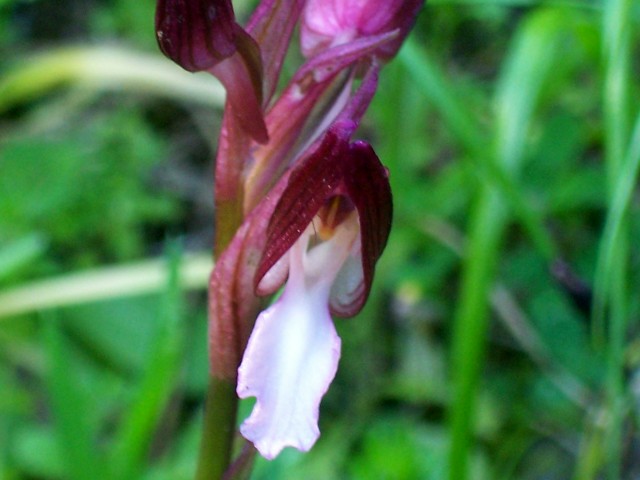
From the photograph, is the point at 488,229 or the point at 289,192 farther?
the point at 488,229

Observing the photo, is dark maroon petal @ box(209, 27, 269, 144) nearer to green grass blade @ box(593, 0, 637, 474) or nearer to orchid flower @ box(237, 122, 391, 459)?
orchid flower @ box(237, 122, 391, 459)

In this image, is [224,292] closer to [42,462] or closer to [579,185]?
[42,462]

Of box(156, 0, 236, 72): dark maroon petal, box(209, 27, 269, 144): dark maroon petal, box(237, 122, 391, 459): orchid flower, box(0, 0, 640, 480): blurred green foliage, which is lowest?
box(0, 0, 640, 480): blurred green foliage

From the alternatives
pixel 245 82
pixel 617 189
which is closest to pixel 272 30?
pixel 245 82

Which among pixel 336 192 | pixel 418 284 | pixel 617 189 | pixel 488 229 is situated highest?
pixel 336 192

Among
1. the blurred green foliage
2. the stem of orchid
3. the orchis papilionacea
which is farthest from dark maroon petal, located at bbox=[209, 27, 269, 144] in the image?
the blurred green foliage

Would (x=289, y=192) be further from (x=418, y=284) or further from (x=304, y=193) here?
(x=418, y=284)
